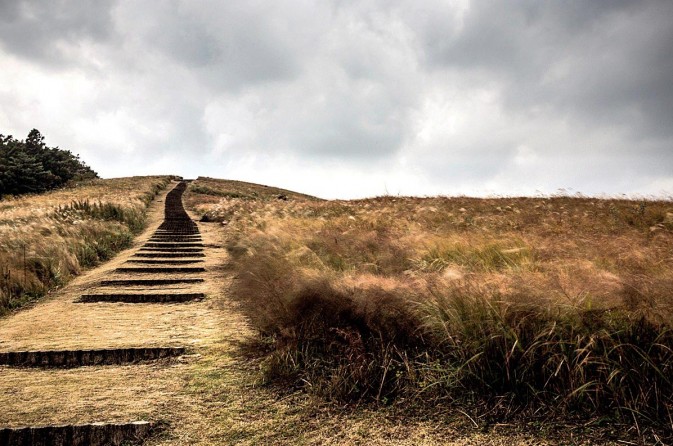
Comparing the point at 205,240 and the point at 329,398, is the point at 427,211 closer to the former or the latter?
the point at 205,240

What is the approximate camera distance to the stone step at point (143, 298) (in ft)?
18.9

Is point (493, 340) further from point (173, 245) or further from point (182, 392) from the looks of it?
point (173, 245)

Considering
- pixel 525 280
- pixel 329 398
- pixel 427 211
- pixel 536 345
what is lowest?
pixel 329 398

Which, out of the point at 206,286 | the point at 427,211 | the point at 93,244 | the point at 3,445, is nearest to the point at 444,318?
the point at 3,445

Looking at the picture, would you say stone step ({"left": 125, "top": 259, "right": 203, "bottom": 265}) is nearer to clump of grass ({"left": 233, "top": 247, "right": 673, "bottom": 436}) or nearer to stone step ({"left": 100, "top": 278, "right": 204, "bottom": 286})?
stone step ({"left": 100, "top": 278, "right": 204, "bottom": 286})

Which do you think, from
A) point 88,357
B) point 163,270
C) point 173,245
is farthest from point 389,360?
point 173,245

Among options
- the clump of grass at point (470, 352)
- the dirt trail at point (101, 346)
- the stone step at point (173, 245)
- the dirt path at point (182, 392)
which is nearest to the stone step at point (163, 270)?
the dirt trail at point (101, 346)

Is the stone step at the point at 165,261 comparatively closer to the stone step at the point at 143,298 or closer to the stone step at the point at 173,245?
the stone step at the point at 173,245

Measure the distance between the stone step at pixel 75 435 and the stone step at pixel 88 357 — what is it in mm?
1173

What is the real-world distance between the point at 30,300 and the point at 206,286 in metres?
2.35

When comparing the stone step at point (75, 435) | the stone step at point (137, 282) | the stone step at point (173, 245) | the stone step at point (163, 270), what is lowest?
the stone step at point (75, 435)

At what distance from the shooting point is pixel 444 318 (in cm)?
307

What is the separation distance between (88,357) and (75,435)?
4.36ft

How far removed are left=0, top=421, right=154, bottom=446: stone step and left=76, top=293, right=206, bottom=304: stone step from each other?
3192mm
